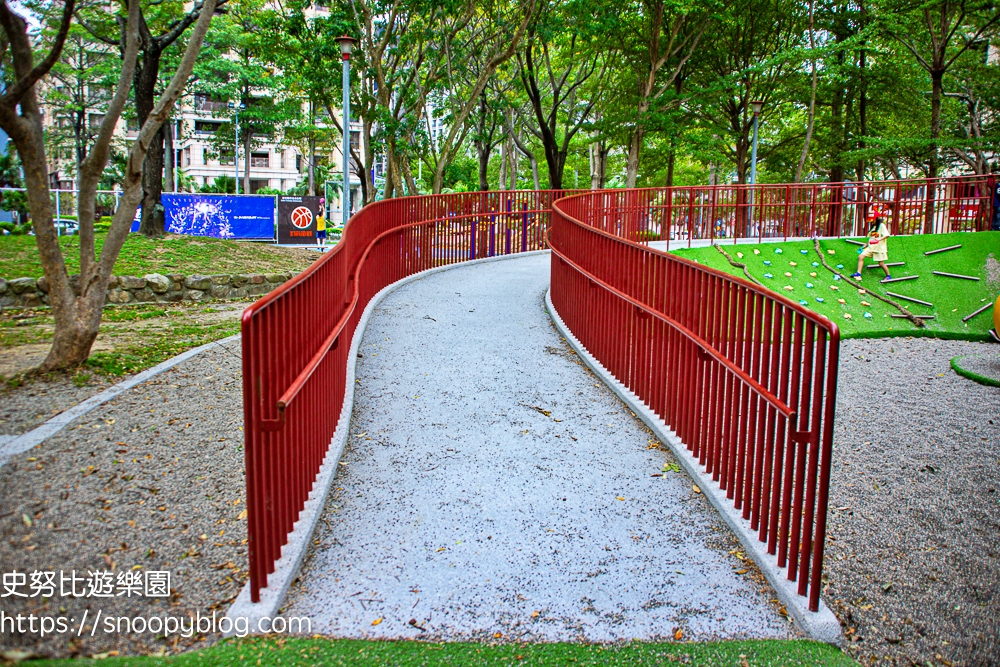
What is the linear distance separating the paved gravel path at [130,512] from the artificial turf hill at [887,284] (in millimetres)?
11400

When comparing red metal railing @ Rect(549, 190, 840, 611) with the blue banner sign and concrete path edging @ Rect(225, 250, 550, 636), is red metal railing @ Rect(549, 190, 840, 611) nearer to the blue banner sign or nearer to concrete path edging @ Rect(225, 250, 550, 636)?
concrete path edging @ Rect(225, 250, 550, 636)

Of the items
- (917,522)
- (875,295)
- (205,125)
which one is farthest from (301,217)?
(205,125)

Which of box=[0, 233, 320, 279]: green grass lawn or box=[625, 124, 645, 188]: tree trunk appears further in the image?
box=[625, 124, 645, 188]: tree trunk

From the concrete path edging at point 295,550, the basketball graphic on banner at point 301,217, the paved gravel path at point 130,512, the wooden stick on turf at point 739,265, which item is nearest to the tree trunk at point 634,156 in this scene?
the wooden stick on turf at point 739,265

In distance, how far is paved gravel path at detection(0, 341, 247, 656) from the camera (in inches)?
157

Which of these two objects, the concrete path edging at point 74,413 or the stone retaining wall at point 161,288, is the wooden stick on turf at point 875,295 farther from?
the concrete path edging at point 74,413

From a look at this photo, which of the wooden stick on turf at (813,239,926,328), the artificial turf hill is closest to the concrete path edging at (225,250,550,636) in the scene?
the artificial turf hill

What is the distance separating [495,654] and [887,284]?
15.8 metres

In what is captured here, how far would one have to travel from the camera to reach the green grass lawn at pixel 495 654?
3.71m

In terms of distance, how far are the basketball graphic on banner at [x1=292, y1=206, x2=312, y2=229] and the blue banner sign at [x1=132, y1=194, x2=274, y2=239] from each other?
2.72 feet

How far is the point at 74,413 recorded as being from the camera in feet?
22.5

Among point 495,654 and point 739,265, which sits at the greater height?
point 739,265

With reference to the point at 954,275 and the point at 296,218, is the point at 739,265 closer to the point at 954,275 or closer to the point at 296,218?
the point at 954,275

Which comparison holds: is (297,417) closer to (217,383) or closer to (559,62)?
(217,383)
